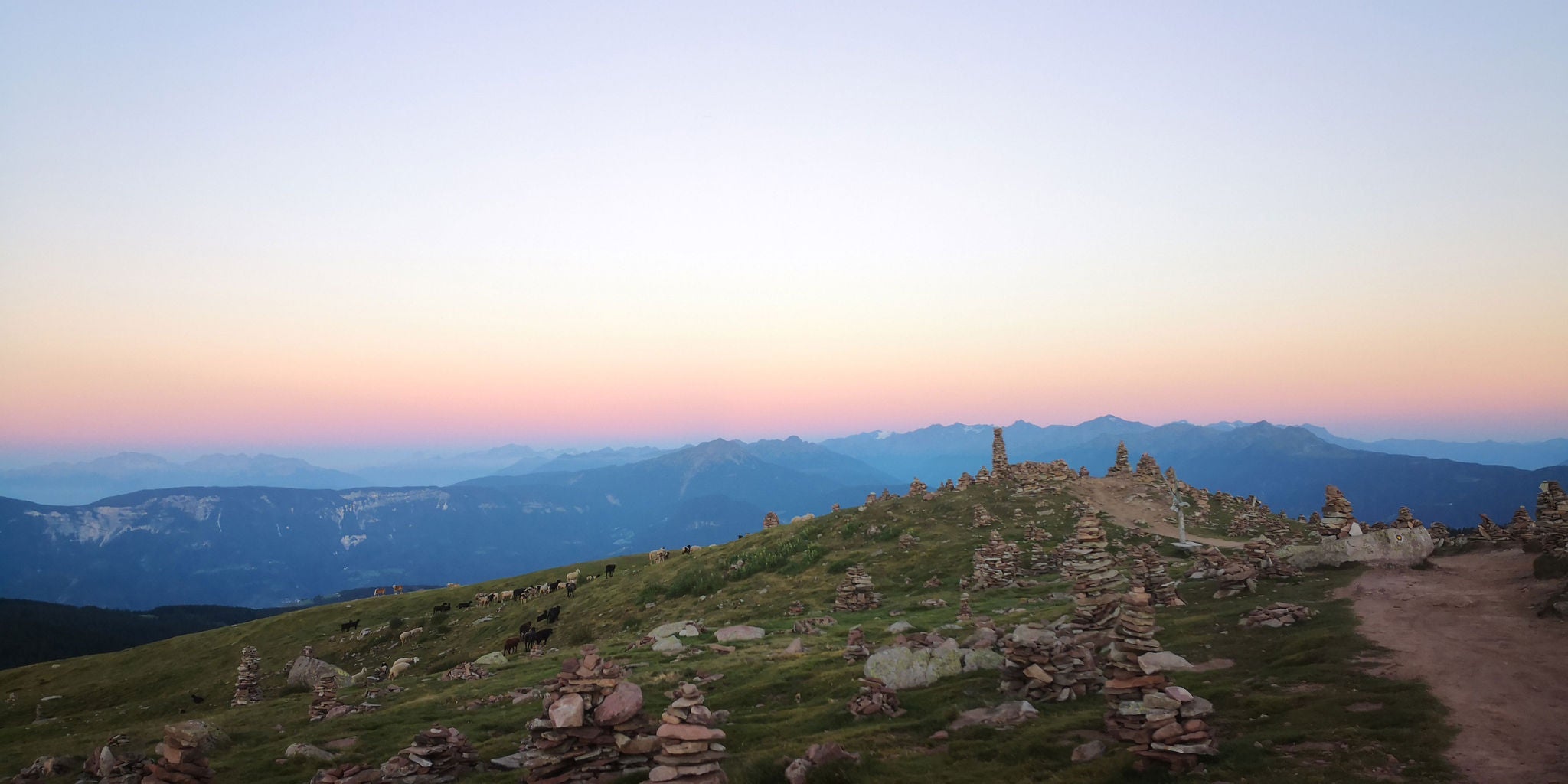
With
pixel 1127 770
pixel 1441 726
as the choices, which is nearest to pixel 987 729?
pixel 1127 770

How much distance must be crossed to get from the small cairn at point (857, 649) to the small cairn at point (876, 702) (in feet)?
21.7

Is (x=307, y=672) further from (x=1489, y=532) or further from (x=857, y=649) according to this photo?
(x=1489, y=532)

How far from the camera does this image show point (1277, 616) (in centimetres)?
2805

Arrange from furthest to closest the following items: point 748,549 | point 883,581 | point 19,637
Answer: point 19,637
point 748,549
point 883,581

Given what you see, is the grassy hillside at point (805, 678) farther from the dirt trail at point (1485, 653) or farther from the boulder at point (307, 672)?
the boulder at point (307, 672)

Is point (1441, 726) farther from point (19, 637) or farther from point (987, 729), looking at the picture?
point (19, 637)

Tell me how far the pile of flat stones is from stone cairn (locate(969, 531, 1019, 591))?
87.6ft

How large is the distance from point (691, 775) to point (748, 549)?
196ft

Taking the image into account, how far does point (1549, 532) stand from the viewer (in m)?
33.0

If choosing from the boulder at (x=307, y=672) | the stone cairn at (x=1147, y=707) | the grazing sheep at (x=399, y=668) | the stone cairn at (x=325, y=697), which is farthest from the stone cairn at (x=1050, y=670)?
the boulder at (x=307, y=672)

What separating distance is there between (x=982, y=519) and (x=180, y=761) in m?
64.4

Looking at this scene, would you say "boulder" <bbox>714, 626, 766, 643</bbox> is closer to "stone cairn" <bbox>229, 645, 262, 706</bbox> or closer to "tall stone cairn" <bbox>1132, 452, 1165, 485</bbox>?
"stone cairn" <bbox>229, 645, 262, 706</bbox>

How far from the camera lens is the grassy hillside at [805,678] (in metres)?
17.8

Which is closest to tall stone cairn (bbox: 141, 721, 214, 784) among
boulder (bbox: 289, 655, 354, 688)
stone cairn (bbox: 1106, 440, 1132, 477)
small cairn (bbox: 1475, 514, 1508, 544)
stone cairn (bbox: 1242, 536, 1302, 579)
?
boulder (bbox: 289, 655, 354, 688)
